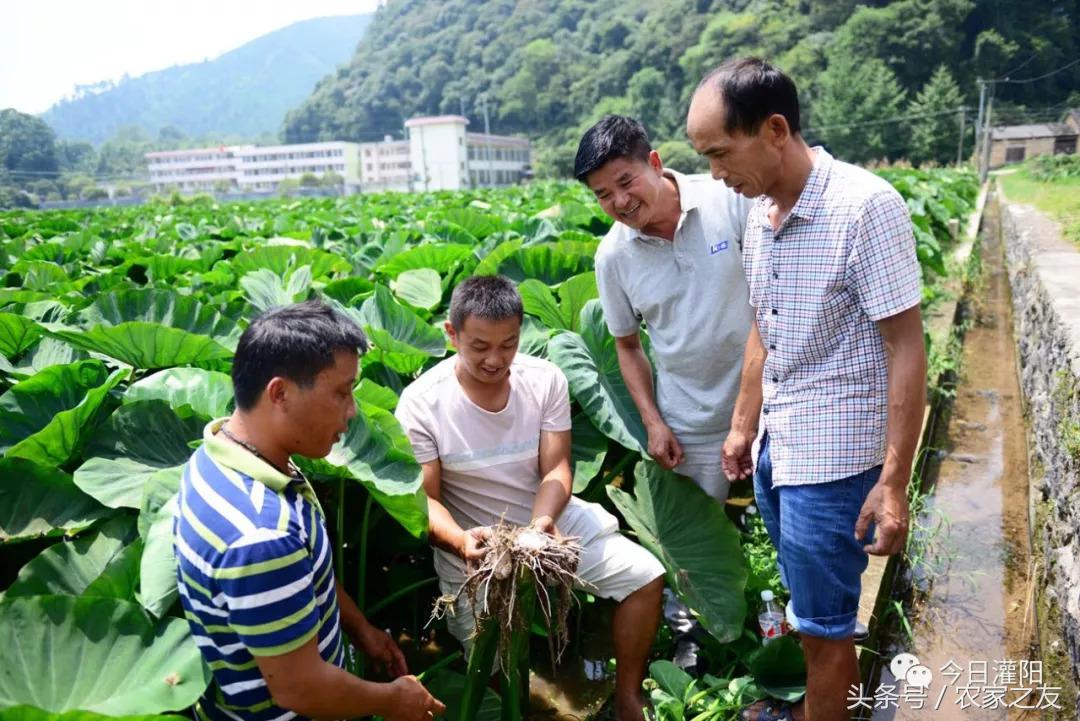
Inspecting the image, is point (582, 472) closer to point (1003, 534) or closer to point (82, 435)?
point (82, 435)

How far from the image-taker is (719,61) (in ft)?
178

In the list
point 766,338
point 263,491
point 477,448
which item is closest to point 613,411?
point 477,448

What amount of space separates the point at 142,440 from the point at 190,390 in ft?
0.60

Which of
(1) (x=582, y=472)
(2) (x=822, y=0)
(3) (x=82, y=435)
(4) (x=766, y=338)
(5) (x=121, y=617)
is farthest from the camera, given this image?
(2) (x=822, y=0)

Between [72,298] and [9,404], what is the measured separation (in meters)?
1.57

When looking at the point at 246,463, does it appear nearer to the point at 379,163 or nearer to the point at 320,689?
the point at 320,689

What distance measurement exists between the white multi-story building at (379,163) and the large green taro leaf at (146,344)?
55439 mm

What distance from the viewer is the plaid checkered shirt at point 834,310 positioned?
157 cm

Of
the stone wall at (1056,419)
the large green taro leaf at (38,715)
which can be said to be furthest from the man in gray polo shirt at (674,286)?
the large green taro leaf at (38,715)

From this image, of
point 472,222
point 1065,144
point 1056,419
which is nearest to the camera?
point 1056,419

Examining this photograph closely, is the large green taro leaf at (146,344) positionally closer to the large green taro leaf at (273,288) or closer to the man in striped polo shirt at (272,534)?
the large green taro leaf at (273,288)

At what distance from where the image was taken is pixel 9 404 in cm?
213

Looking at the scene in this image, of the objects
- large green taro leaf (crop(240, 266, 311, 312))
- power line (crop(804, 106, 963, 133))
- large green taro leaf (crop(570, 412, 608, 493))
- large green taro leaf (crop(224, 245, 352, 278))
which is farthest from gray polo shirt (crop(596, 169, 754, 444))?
power line (crop(804, 106, 963, 133))

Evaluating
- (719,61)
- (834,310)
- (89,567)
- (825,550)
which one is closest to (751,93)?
(834,310)
